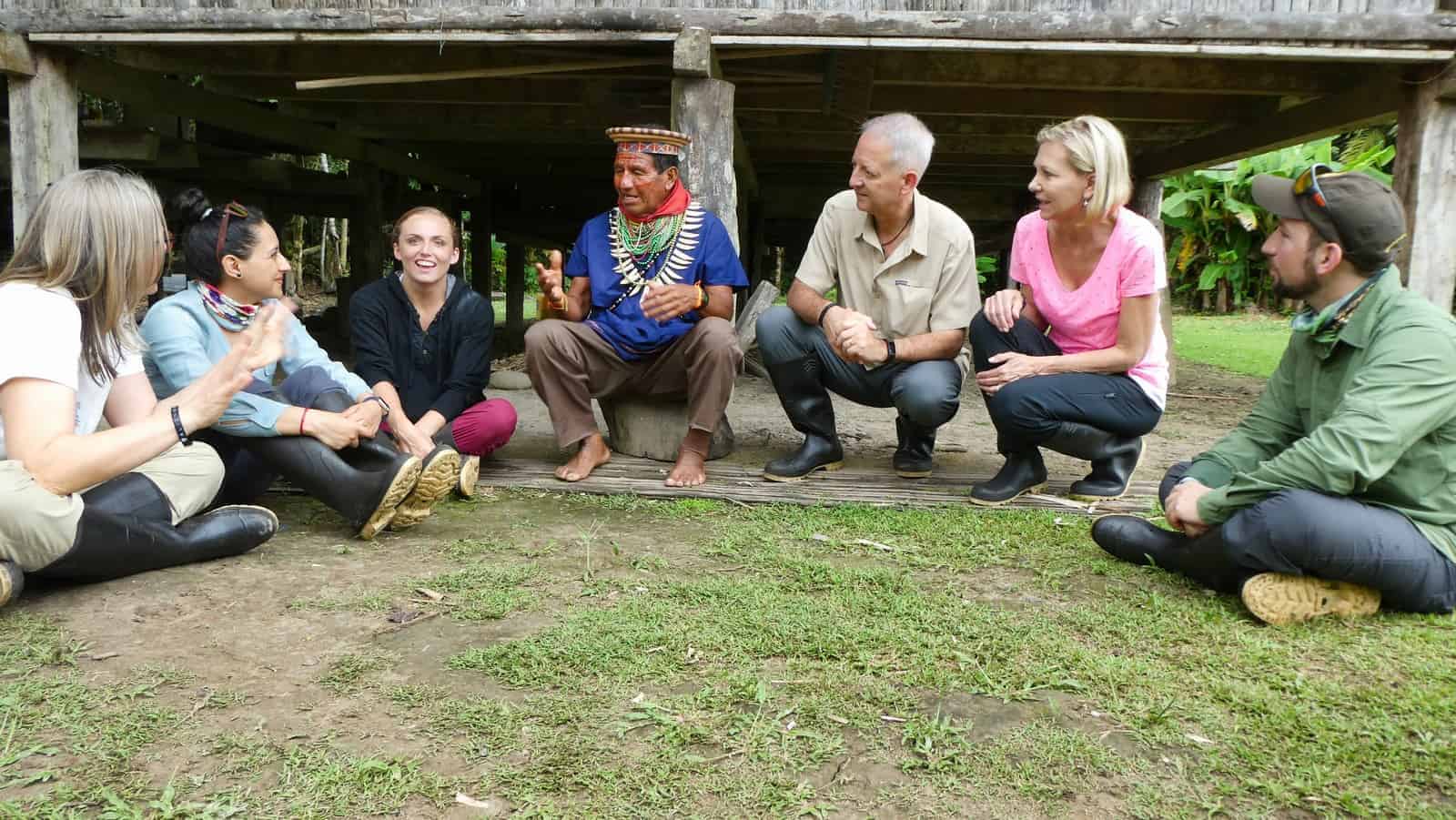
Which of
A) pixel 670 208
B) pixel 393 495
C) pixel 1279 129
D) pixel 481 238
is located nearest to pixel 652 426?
pixel 670 208

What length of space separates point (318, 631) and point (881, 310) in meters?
2.60

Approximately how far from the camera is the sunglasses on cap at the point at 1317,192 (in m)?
2.67

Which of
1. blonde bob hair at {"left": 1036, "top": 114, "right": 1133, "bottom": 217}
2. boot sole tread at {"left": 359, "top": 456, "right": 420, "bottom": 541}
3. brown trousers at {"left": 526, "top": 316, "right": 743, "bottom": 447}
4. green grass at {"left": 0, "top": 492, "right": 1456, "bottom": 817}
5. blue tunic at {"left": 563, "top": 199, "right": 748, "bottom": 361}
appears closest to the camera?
green grass at {"left": 0, "top": 492, "right": 1456, "bottom": 817}

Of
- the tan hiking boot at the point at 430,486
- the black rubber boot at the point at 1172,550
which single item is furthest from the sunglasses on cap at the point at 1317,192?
the tan hiking boot at the point at 430,486

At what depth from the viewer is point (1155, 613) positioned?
9.25 feet

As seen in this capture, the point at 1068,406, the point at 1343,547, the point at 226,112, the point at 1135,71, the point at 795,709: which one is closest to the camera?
the point at 795,709

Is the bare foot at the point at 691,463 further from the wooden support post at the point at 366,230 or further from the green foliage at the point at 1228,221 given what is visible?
the green foliage at the point at 1228,221

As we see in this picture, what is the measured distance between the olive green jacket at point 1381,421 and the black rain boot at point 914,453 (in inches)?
68.8

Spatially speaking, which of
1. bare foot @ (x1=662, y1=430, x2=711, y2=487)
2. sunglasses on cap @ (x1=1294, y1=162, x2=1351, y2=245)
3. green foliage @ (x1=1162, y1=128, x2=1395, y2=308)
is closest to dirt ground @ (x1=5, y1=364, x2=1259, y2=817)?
bare foot @ (x1=662, y1=430, x2=711, y2=487)

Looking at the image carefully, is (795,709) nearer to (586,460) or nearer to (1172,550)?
(1172,550)

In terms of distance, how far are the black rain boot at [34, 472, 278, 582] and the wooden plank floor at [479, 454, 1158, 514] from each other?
3.79ft

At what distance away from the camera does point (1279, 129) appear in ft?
22.4

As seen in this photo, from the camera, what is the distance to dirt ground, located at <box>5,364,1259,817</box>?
2.01 meters

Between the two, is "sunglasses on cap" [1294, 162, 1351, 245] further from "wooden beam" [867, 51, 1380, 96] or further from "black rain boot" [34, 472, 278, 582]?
"wooden beam" [867, 51, 1380, 96]
